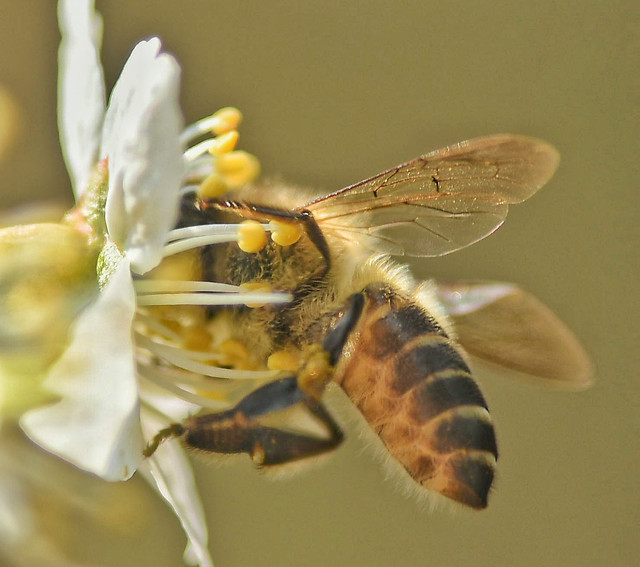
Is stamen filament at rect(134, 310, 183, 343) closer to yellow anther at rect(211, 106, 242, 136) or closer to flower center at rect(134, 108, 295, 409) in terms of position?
flower center at rect(134, 108, 295, 409)

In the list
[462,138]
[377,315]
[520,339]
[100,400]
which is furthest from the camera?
[462,138]

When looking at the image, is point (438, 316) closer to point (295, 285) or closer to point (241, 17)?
point (295, 285)

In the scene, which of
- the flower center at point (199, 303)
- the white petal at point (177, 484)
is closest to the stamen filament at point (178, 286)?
the flower center at point (199, 303)

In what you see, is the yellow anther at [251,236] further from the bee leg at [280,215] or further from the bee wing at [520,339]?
the bee wing at [520,339]

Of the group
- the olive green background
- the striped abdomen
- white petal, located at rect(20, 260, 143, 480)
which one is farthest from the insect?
the olive green background

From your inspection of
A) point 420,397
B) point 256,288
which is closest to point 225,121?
point 256,288

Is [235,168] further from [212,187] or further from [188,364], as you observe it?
[188,364]
